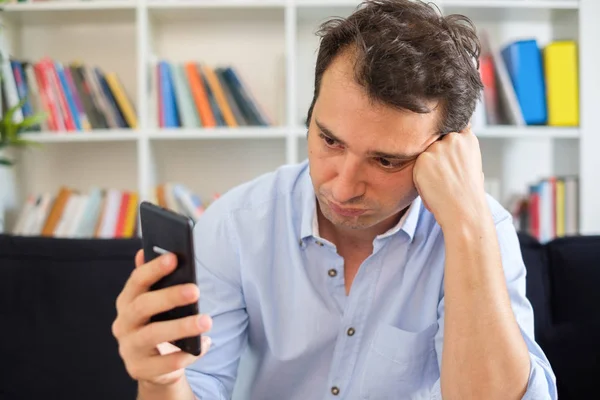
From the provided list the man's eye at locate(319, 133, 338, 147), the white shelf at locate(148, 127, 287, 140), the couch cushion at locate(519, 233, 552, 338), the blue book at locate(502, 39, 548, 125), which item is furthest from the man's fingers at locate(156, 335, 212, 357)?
the blue book at locate(502, 39, 548, 125)

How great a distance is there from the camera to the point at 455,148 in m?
1.19

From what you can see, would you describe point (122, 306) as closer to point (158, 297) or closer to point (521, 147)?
point (158, 297)

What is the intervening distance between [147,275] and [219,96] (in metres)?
1.78

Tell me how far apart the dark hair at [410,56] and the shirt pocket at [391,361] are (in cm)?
38

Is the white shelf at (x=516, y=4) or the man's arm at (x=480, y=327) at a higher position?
the white shelf at (x=516, y=4)

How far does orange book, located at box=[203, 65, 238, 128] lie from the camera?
2490 mm

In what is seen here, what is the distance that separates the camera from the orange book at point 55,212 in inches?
99.1

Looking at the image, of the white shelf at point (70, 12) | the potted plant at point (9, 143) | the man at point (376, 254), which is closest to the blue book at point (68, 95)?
the potted plant at point (9, 143)

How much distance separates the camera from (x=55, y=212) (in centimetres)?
253

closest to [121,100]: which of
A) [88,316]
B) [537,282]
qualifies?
[88,316]

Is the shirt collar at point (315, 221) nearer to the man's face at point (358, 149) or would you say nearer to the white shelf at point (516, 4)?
the man's face at point (358, 149)

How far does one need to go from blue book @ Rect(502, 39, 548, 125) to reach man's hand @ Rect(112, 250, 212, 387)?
2.01 metres

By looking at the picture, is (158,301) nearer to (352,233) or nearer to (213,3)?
(352,233)

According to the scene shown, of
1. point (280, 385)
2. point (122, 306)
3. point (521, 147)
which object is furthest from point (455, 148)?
point (521, 147)
